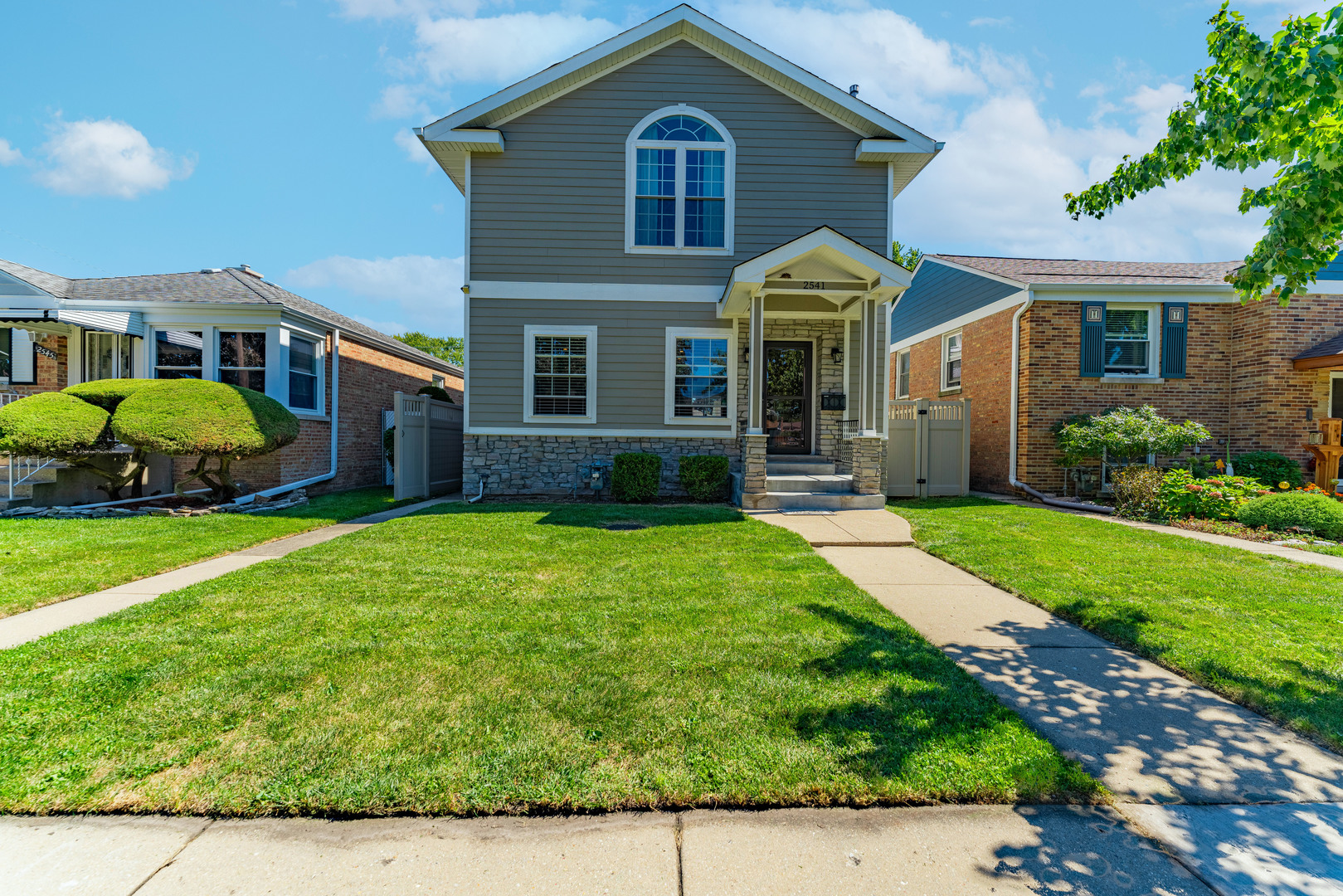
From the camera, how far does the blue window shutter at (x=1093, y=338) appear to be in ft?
38.3

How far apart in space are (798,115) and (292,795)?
11732 millimetres

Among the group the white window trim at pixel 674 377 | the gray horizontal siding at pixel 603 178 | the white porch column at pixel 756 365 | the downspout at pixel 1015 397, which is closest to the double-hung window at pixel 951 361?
the downspout at pixel 1015 397

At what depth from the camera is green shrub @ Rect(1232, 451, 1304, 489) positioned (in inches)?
428

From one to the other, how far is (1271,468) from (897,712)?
507 inches

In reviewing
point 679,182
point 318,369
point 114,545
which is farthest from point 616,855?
point 318,369

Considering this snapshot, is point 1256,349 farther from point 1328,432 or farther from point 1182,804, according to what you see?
point 1182,804

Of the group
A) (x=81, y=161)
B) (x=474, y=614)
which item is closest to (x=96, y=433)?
(x=474, y=614)

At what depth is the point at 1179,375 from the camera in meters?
11.8

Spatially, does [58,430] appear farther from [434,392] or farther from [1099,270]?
[1099,270]

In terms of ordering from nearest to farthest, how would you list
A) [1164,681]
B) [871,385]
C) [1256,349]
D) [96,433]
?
1. [1164,681]
2. [96,433]
3. [871,385]
4. [1256,349]

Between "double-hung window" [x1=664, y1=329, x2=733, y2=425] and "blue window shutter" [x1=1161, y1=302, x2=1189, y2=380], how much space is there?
8698 millimetres

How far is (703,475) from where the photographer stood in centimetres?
1002

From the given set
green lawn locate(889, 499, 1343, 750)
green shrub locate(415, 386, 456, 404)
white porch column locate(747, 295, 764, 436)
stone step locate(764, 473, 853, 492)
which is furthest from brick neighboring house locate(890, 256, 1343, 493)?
green shrub locate(415, 386, 456, 404)

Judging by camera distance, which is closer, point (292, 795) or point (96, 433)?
point (292, 795)
